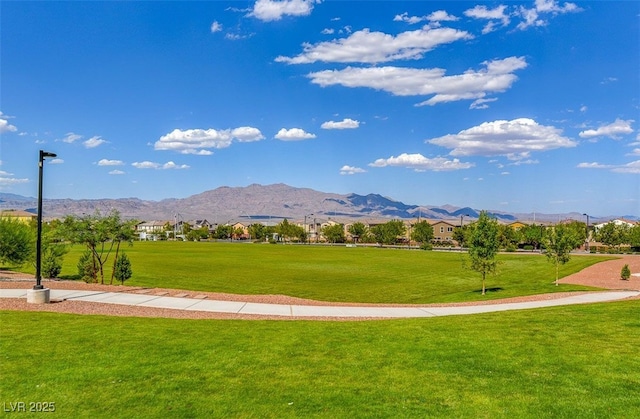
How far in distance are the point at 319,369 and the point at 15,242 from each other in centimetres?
2659

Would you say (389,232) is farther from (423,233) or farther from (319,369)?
(319,369)

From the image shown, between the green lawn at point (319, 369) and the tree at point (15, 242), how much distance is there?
17.2 metres

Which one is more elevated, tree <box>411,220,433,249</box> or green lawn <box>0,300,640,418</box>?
tree <box>411,220,433,249</box>

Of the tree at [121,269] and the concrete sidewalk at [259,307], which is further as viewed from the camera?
the tree at [121,269]

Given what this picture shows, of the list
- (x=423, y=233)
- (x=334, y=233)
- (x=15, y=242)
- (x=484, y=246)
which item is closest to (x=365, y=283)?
(x=484, y=246)

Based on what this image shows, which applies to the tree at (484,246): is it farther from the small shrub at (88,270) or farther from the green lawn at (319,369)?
the small shrub at (88,270)

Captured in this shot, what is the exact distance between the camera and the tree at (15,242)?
27.5 m

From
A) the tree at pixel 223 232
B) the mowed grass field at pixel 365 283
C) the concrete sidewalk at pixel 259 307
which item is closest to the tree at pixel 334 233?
the tree at pixel 223 232

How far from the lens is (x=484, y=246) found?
29766mm

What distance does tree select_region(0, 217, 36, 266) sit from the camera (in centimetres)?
2753

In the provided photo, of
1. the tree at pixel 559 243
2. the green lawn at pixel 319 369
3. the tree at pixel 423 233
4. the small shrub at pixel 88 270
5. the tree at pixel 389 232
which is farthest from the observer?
the tree at pixel 389 232

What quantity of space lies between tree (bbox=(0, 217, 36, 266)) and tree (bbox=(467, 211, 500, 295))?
95.1 ft

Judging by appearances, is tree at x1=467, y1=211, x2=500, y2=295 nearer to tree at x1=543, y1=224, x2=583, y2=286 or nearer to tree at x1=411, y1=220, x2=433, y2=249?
tree at x1=543, y1=224, x2=583, y2=286

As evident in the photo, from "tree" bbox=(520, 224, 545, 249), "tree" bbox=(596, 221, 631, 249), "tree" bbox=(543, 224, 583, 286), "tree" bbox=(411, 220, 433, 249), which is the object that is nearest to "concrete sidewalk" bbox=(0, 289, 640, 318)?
"tree" bbox=(543, 224, 583, 286)
